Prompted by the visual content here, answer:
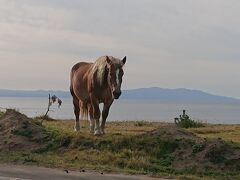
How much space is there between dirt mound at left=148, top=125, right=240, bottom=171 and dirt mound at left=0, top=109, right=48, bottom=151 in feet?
14.4

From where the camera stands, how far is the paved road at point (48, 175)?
40.1ft

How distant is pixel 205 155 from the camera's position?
46.7 feet

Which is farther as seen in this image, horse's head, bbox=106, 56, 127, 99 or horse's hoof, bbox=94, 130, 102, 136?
horse's hoof, bbox=94, 130, 102, 136

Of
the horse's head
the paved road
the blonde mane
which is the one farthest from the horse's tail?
the paved road

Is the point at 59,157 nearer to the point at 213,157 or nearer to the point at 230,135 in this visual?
the point at 213,157

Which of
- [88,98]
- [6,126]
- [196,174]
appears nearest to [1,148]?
[6,126]

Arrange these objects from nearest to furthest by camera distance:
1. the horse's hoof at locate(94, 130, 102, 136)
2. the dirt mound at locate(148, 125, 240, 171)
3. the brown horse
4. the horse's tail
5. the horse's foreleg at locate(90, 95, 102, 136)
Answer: the dirt mound at locate(148, 125, 240, 171) < the brown horse < the horse's hoof at locate(94, 130, 102, 136) < the horse's foreleg at locate(90, 95, 102, 136) < the horse's tail

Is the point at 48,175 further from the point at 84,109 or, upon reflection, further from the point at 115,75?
the point at 84,109

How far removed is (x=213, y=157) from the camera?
1423cm

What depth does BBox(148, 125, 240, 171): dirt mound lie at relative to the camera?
45.6 feet

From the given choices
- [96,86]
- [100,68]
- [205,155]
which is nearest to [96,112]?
[96,86]

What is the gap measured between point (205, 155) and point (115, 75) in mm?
3490

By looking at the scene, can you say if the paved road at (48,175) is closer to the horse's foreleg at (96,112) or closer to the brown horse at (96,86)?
the brown horse at (96,86)

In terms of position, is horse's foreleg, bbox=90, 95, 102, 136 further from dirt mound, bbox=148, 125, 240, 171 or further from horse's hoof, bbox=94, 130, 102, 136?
dirt mound, bbox=148, 125, 240, 171
